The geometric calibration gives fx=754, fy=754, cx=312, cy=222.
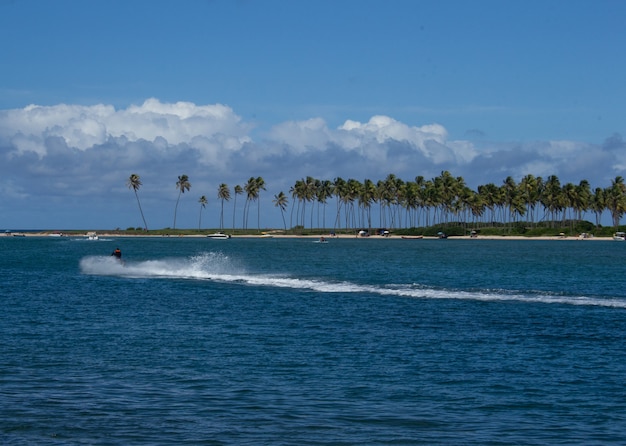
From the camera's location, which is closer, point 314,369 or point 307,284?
point 314,369

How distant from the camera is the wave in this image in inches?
2093

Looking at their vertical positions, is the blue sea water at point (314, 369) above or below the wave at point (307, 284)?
below

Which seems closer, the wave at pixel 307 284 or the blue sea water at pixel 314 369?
the blue sea water at pixel 314 369

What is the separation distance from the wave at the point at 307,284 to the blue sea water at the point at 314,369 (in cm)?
73

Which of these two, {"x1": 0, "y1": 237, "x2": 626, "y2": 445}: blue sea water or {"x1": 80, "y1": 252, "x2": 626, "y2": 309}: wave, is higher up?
{"x1": 80, "y1": 252, "x2": 626, "y2": 309}: wave

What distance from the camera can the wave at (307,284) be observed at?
174 ft

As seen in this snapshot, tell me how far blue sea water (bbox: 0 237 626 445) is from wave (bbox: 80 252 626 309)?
73 cm

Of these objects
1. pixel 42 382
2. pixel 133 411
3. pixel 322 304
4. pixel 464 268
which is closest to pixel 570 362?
pixel 133 411

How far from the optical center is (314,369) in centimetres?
2722

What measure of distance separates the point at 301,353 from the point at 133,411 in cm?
1075

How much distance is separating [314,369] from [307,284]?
1561 inches

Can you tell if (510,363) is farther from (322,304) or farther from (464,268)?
(464,268)

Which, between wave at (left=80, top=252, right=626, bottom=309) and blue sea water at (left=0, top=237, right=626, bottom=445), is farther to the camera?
wave at (left=80, top=252, right=626, bottom=309)

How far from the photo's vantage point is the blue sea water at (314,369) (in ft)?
63.7
